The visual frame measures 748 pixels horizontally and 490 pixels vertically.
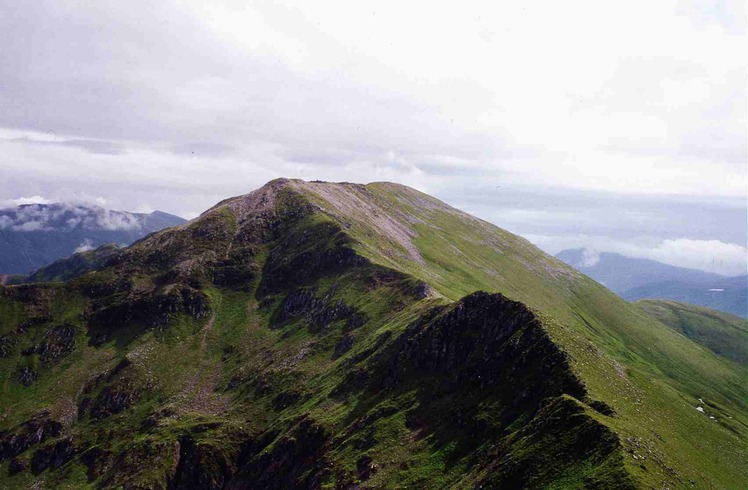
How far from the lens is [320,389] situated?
120250 millimetres

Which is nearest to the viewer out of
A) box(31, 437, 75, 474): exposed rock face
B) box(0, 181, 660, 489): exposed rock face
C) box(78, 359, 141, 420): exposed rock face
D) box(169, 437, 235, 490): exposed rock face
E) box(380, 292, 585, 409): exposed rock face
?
box(380, 292, 585, 409): exposed rock face

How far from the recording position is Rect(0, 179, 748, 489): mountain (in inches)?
2542

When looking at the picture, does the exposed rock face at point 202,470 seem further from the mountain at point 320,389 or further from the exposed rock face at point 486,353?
the exposed rock face at point 486,353

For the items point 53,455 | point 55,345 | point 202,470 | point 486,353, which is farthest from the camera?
point 55,345

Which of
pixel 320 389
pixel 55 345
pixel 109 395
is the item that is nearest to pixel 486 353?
pixel 320 389

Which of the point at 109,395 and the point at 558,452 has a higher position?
the point at 558,452

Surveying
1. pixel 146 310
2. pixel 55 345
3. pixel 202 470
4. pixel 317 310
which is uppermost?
pixel 317 310

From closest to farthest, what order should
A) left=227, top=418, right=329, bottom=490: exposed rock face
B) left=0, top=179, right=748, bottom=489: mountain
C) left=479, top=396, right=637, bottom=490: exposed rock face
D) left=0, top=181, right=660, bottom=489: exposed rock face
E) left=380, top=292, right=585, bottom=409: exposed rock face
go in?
left=479, top=396, right=637, bottom=490: exposed rock face < left=0, top=179, right=748, bottom=489: mountain < left=380, top=292, right=585, bottom=409: exposed rock face < left=0, top=181, right=660, bottom=489: exposed rock face < left=227, top=418, right=329, bottom=490: exposed rock face

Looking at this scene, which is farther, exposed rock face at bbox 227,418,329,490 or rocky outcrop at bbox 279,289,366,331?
rocky outcrop at bbox 279,289,366,331

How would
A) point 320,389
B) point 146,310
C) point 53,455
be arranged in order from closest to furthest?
point 320,389
point 53,455
point 146,310

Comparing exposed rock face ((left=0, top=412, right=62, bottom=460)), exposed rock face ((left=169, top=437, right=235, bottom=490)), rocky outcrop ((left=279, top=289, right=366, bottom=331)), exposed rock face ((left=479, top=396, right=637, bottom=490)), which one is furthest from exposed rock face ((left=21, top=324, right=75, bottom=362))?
exposed rock face ((left=479, top=396, right=637, bottom=490))

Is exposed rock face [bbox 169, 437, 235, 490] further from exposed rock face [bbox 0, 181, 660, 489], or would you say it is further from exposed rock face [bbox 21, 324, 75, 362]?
exposed rock face [bbox 21, 324, 75, 362]

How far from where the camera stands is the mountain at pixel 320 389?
64.6 metres

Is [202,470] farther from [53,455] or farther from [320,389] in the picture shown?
[53,455]
